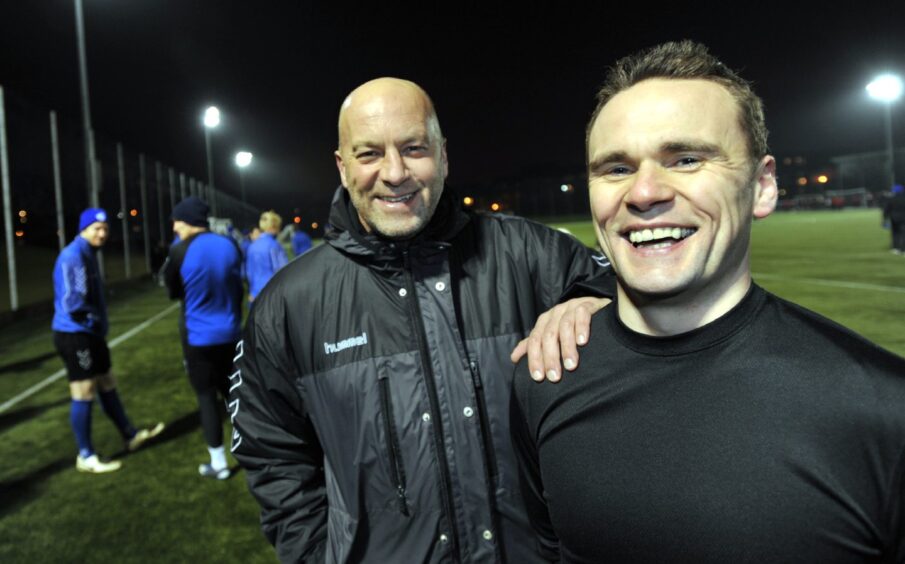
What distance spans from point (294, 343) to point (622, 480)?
4.12 feet

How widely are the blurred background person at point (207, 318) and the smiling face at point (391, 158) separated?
12.4 feet

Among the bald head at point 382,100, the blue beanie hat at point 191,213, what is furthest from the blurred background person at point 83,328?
the bald head at point 382,100

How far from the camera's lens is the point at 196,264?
18.5 feet

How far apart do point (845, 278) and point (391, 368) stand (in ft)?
52.2

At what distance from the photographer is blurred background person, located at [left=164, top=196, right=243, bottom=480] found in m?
5.57

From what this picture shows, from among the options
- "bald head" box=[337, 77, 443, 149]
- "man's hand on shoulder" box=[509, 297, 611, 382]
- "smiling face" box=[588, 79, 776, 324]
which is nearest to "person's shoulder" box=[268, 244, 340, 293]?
"bald head" box=[337, 77, 443, 149]

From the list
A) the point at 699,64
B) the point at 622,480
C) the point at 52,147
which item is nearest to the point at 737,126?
the point at 699,64

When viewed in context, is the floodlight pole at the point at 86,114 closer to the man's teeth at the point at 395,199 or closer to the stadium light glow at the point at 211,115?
the stadium light glow at the point at 211,115

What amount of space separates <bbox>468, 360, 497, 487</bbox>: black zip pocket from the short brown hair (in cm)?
102

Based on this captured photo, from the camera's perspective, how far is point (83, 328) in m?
5.75

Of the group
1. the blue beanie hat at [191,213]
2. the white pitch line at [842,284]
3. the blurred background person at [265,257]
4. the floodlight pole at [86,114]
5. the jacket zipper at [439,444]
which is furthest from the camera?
the floodlight pole at [86,114]

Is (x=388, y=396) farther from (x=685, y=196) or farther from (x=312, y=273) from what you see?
(x=685, y=196)

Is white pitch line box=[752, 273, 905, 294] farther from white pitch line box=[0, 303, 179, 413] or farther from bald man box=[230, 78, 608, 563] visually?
white pitch line box=[0, 303, 179, 413]

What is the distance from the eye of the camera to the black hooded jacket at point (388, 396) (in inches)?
81.3
